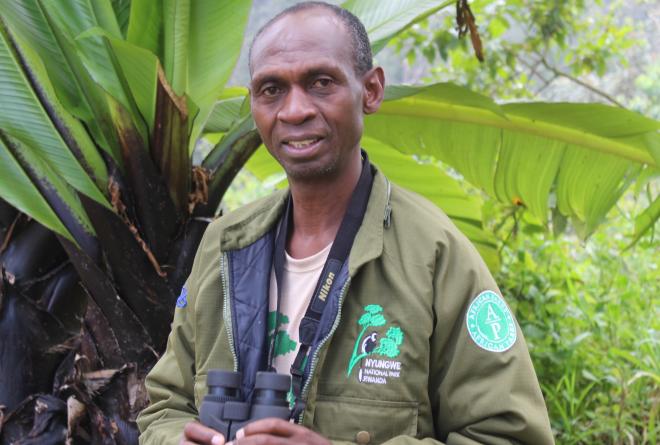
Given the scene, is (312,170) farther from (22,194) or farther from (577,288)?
(577,288)

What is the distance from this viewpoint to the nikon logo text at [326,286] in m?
1.90

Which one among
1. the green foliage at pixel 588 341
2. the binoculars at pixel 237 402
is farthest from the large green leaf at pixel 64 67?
the green foliage at pixel 588 341

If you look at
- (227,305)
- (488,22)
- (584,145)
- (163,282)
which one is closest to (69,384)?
(163,282)

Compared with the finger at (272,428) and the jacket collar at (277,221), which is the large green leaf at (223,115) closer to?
the jacket collar at (277,221)

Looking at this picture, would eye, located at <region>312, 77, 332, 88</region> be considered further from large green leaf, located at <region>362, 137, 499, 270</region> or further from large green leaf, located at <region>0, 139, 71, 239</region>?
large green leaf, located at <region>362, 137, 499, 270</region>

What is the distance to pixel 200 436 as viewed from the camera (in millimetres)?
1769

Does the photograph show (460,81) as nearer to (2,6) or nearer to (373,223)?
(2,6)

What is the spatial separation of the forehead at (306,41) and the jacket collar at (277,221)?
32cm

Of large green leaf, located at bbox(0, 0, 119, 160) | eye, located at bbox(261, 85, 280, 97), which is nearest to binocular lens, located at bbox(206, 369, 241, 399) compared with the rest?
eye, located at bbox(261, 85, 280, 97)

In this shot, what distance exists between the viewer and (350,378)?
187 cm

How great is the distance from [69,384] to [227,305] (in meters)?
1.06

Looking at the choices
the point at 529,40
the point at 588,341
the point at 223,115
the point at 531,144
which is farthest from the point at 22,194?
the point at 529,40

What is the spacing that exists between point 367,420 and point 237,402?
0.28 m

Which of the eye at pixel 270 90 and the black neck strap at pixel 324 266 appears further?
the eye at pixel 270 90
